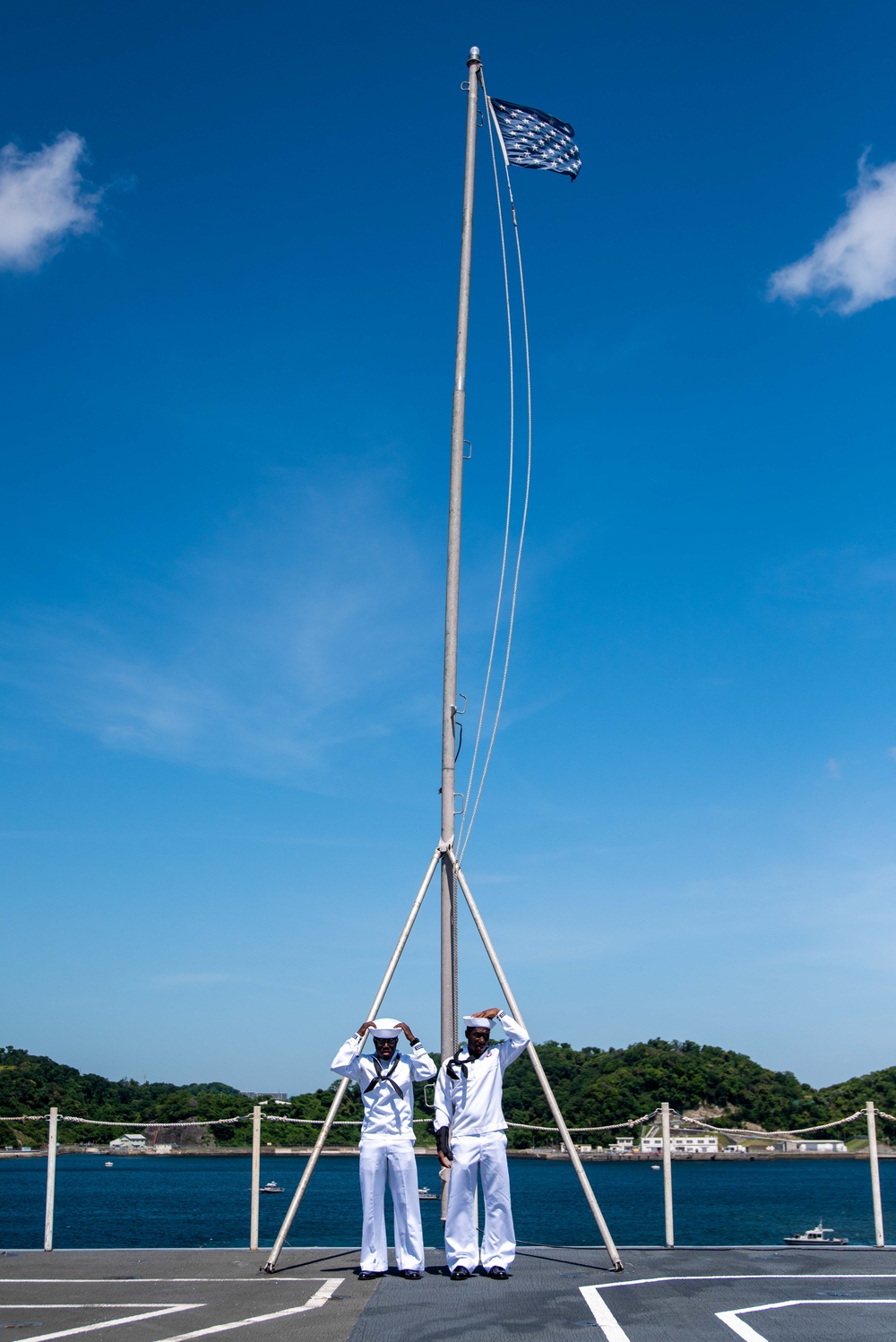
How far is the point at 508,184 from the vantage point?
11.1 meters

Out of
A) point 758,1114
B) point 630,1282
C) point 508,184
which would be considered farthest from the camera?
point 758,1114

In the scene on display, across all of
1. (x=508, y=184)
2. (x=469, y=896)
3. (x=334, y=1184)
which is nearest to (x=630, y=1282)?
(x=469, y=896)

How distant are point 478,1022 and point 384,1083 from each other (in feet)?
2.60

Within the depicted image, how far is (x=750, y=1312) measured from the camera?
20.4 feet

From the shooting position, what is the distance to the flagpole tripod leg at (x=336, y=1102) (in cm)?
792

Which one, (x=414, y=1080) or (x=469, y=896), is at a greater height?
(x=469, y=896)

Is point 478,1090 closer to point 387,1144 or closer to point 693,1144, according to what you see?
point 387,1144

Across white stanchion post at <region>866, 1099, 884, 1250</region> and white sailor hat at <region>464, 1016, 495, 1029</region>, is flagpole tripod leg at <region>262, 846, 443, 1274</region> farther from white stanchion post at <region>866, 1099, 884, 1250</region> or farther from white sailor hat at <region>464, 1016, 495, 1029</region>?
white stanchion post at <region>866, 1099, 884, 1250</region>

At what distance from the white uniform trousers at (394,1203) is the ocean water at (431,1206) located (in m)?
29.5

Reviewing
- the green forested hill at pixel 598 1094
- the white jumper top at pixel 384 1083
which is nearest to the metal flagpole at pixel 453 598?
the white jumper top at pixel 384 1083

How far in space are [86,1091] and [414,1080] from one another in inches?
5469

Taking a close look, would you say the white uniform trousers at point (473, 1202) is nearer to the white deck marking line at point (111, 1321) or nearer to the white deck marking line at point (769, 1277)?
the white deck marking line at point (769, 1277)

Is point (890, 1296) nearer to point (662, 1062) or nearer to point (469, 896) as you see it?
point (469, 896)

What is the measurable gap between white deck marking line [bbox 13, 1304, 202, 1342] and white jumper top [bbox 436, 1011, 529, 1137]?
80.9 inches
